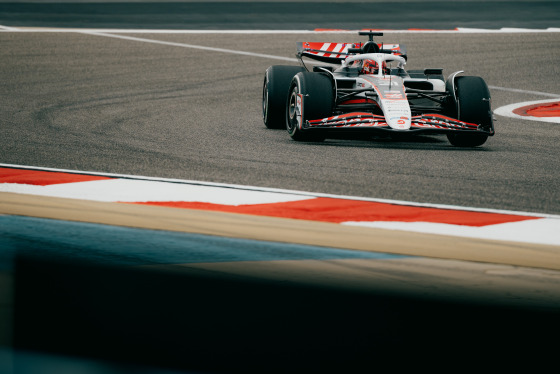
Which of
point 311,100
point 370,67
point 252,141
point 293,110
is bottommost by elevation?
point 252,141

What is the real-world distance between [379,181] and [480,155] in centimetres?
192

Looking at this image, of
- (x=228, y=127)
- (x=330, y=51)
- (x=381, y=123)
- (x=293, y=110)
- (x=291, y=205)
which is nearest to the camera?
(x=291, y=205)

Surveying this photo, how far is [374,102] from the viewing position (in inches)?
342

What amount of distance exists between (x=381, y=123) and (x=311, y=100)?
66 cm

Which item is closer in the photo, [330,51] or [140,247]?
[140,247]

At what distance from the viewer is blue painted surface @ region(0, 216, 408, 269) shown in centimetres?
446

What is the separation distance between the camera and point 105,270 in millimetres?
4223

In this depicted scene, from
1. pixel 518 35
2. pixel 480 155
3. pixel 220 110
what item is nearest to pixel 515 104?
pixel 220 110

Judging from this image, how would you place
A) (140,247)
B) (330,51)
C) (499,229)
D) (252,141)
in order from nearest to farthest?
(140,247) → (499,229) → (252,141) → (330,51)

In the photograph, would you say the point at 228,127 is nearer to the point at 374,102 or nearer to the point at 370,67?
the point at 370,67

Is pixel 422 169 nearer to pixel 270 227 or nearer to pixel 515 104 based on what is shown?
pixel 270 227

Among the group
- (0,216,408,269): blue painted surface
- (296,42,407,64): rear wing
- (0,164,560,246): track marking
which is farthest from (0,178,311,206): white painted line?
(296,42,407,64): rear wing

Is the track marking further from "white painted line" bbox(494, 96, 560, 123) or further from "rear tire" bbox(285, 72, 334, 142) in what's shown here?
"white painted line" bbox(494, 96, 560, 123)

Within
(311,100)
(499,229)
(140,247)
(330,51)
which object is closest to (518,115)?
(330,51)
